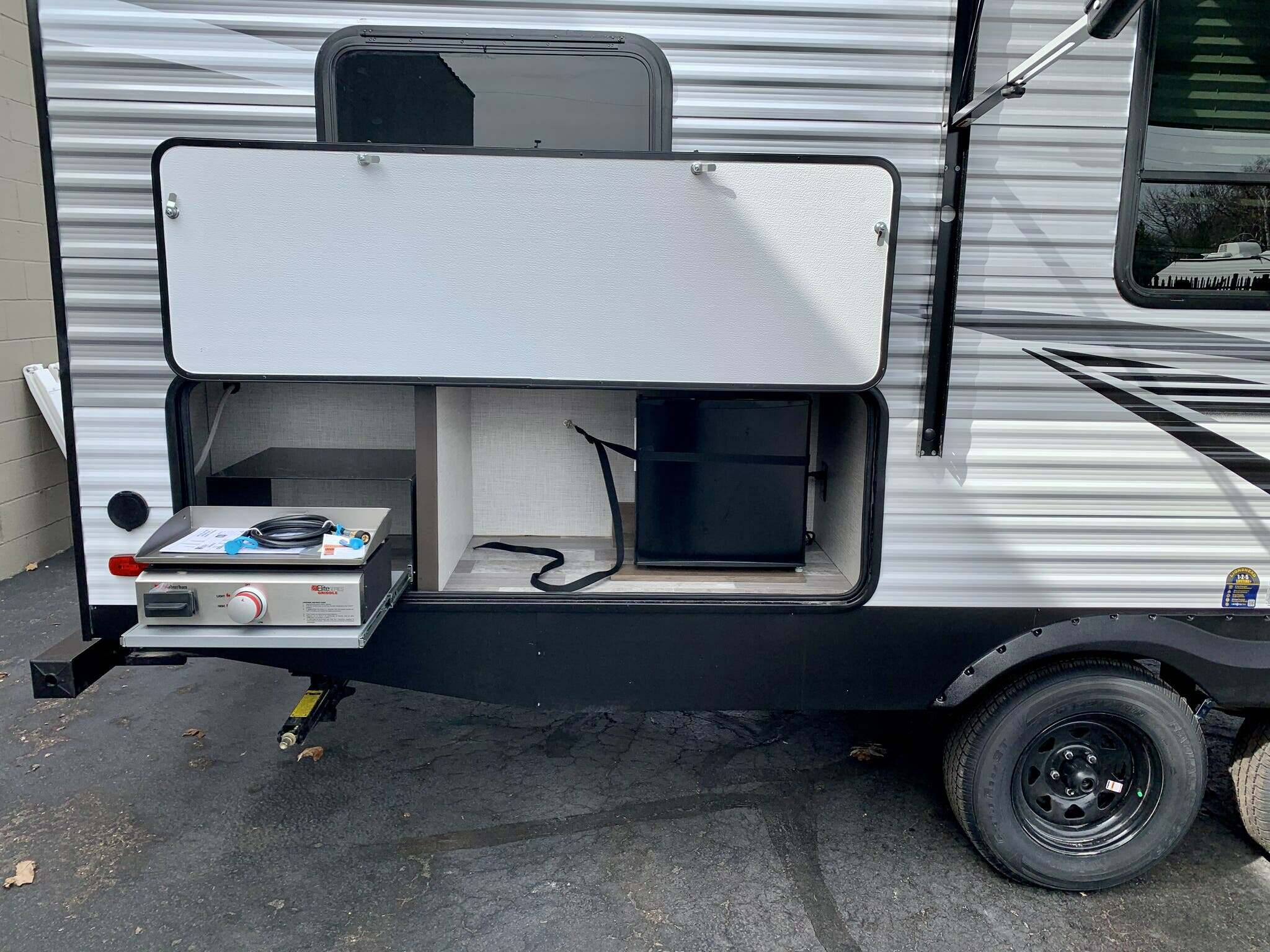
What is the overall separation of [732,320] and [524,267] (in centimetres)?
55

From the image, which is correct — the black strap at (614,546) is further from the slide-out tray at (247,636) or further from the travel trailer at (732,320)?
the slide-out tray at (247,636)

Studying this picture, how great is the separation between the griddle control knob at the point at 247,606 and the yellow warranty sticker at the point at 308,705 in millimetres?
522

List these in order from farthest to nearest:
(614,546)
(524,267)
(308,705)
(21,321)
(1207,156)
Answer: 1. (21,321)
2. (614,546)
3. (308,705)
4. (1207,156)
5. (524,267)

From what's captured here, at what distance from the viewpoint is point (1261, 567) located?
8.09ft

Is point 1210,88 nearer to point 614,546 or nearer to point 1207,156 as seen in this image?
point 1207,156

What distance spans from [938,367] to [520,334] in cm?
112

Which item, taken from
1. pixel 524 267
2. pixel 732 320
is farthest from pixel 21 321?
pixel 732 320

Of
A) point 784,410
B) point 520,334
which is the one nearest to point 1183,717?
point 784,410

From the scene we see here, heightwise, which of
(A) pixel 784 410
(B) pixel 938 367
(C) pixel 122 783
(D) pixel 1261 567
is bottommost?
(C) pixel 122 783

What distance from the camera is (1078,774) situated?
264 centimetres

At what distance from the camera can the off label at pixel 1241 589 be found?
8.10ft

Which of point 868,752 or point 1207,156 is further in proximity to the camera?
point 868,752

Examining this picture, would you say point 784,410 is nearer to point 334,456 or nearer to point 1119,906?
point 334,456

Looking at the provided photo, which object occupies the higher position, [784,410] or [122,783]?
[784,410]
